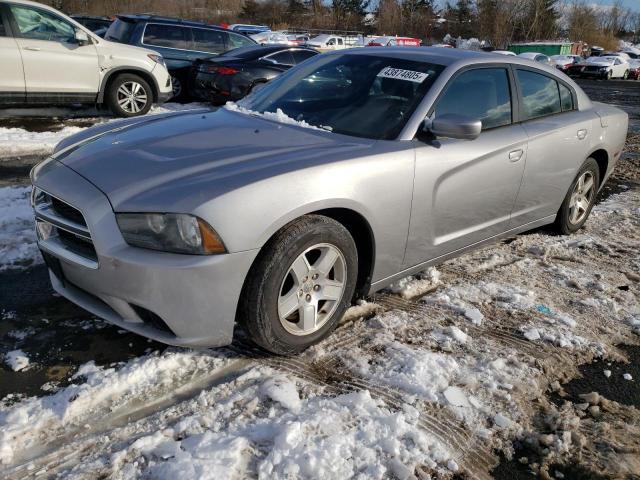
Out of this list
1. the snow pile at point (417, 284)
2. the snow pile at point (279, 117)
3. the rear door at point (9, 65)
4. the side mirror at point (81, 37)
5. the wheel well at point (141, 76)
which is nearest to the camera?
the snow pile at point (279, 117)

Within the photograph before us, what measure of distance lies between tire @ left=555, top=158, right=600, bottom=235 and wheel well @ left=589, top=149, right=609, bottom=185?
80 millimetres

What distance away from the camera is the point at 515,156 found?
381 cm

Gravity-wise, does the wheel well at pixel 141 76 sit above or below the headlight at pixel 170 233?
above

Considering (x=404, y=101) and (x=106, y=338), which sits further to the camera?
(x=404, y=101)

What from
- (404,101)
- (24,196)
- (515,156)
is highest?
(404,101)

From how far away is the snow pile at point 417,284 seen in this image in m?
3.68

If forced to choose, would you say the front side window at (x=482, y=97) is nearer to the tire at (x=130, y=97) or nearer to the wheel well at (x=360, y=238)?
the wheel well at (x=360, y=238)

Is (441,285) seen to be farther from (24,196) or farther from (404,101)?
(24,196)

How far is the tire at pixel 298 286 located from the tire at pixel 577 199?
2628 millimetres

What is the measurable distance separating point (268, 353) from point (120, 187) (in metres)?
1.13

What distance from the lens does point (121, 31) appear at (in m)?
10.7

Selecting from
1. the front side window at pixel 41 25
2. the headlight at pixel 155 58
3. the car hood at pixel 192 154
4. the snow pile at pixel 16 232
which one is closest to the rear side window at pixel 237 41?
the headlight at pixel 155 58

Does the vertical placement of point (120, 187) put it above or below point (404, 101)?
below

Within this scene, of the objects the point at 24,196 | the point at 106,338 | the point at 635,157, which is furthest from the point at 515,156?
the point at 635,157
